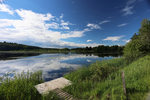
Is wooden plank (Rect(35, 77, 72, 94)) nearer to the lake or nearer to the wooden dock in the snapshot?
the wooden dock

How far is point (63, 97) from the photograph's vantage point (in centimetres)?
366

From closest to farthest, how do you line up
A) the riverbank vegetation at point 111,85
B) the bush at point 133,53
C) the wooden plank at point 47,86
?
the riverbank vegetation at point 111,85, the wooden plank at point 47,86, the bush at point 133,53

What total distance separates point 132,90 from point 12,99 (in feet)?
21.2

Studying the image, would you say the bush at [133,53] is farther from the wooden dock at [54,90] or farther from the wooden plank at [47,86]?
the wooden dock at [54,90]

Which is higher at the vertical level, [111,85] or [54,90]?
[111,85]

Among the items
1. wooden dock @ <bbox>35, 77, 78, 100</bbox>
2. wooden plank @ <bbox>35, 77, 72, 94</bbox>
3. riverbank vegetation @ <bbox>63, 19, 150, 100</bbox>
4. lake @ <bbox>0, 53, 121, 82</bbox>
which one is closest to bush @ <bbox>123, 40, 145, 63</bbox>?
Result: riverbank vegetation @ <bbox>63, 19, 150, 100</bbox>

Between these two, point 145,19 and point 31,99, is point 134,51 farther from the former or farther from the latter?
point 145,19

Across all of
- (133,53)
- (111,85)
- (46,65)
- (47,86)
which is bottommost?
(46,65)

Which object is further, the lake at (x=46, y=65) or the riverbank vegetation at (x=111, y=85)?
the lake at (x=46, y=65)

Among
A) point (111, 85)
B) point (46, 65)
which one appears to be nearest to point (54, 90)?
point (111, 85)

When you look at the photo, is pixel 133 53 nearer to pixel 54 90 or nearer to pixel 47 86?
pixel 54 90

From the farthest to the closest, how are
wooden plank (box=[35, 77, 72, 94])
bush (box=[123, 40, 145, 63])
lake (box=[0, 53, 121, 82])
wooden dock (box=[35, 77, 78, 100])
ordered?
bush (box=[123, 40, 145, 63]), lake (box=[0, 53, 121, 82]), wooden plank (box=[35, 77, 72, 94]), wooden dock (box=[35, 77, 78, 100])

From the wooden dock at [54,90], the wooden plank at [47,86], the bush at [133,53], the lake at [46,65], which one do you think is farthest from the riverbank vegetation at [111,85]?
the bush at [133,53]

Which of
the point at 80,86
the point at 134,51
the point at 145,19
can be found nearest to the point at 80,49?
the point at 145,19
